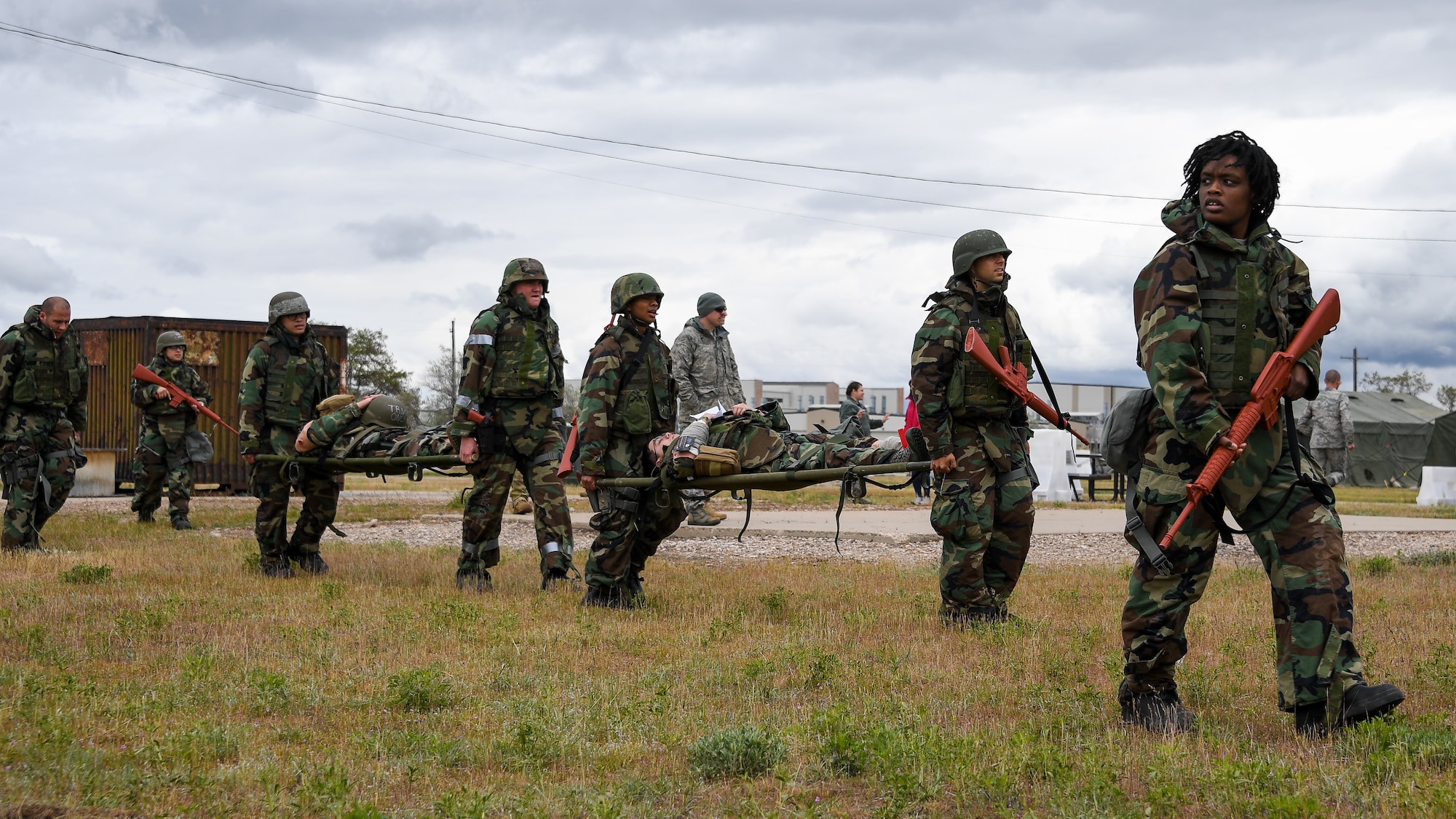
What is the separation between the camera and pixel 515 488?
16.8 m

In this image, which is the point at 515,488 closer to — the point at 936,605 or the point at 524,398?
the point at 524,398

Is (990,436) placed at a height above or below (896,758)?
above

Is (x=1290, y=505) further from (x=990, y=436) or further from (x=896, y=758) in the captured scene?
(x=990, y=436)

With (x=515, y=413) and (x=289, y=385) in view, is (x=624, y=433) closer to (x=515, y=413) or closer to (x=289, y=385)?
(x=515, y=413)

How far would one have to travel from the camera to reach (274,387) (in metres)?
10.6

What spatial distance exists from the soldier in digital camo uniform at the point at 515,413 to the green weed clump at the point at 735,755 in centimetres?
485

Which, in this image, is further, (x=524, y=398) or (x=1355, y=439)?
(x=1355, y=439)

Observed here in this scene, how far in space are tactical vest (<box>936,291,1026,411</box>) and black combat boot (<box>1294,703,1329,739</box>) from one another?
298 centimetres

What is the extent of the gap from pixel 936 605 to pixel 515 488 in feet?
29.9

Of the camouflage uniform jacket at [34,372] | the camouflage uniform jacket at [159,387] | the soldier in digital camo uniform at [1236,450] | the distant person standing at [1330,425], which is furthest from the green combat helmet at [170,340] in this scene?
the distant person standing at [1330,425]

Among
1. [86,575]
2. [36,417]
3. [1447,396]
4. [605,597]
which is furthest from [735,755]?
[1447,396]

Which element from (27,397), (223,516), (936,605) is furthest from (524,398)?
(223,516)

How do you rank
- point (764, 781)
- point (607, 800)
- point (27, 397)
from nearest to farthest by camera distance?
point (607, 800) < point (764, 781) < point (27, 397)

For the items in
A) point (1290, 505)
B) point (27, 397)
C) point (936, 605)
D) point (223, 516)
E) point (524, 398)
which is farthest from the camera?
point (223, 516)
